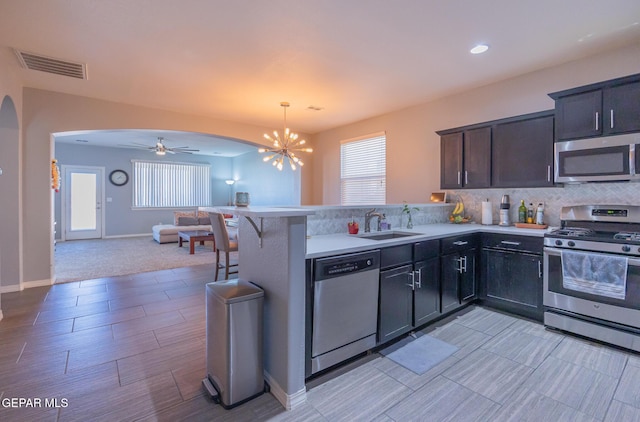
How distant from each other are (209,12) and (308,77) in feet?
5.10

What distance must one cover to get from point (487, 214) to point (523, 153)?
0.85 meters

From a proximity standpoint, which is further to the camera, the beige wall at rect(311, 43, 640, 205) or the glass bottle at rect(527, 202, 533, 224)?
the glass bottle at rect(527, 202, 533, 224)

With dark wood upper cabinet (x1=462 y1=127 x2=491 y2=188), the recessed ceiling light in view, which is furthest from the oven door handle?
the recessed ceiling light

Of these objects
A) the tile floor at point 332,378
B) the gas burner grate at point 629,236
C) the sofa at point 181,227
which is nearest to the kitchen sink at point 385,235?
the tile floor at point 332,378

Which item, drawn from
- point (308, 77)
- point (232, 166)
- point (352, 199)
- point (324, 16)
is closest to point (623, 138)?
point (324, 16)

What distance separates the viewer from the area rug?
88.4 inches

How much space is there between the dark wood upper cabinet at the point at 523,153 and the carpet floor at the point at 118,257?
4807mm

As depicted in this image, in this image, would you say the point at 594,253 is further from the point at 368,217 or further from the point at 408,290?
the point at 368,217

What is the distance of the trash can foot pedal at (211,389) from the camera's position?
184cm

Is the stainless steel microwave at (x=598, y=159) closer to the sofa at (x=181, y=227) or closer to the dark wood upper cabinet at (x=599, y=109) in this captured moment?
the dark wood upper cabinet at (x=599, y=109)

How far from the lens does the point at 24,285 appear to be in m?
4.10

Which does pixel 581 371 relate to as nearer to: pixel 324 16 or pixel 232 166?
pixel 324 16

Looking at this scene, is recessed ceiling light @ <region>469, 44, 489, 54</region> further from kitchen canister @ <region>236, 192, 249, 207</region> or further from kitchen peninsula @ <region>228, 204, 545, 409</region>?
kitchen canister @ <region>236, 192, 249, 207</region>

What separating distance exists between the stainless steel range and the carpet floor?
200 inches
